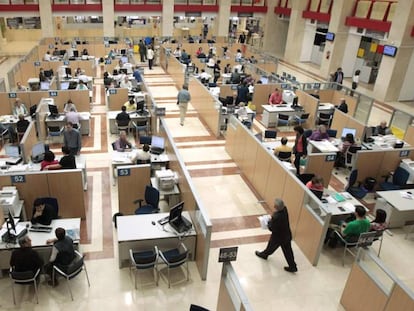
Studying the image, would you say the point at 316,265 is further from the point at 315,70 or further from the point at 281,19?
the point at 281,19

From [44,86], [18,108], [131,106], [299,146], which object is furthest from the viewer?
[44,86]

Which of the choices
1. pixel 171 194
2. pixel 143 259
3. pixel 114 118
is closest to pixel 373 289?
pixel 143 259

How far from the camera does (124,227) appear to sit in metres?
6.53

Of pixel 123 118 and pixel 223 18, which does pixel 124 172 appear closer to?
pixel 123 118

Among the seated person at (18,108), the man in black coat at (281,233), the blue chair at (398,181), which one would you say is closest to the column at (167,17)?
the seated person at (18,108)

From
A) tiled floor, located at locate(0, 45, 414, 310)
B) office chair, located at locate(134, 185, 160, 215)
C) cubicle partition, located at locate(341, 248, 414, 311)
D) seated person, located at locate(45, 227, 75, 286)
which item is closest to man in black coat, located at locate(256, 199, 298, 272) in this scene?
tiled floor, located at locate(0, 45, 414, 310)

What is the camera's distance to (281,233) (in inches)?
253

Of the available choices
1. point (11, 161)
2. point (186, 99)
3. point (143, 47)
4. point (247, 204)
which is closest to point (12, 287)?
point (11, 161)

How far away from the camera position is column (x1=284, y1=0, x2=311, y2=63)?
25.4 metres

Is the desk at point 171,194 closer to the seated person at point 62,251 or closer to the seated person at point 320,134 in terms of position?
the seated person at point 62,251

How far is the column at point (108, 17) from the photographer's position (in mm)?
24812

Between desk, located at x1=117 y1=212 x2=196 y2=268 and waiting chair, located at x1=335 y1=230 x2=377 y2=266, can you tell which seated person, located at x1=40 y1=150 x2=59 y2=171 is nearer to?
desk, located at x1=117 y1=212 x2=196 y2=268

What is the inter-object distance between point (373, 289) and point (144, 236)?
12.2 ft

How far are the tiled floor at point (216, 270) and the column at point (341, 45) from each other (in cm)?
1420
